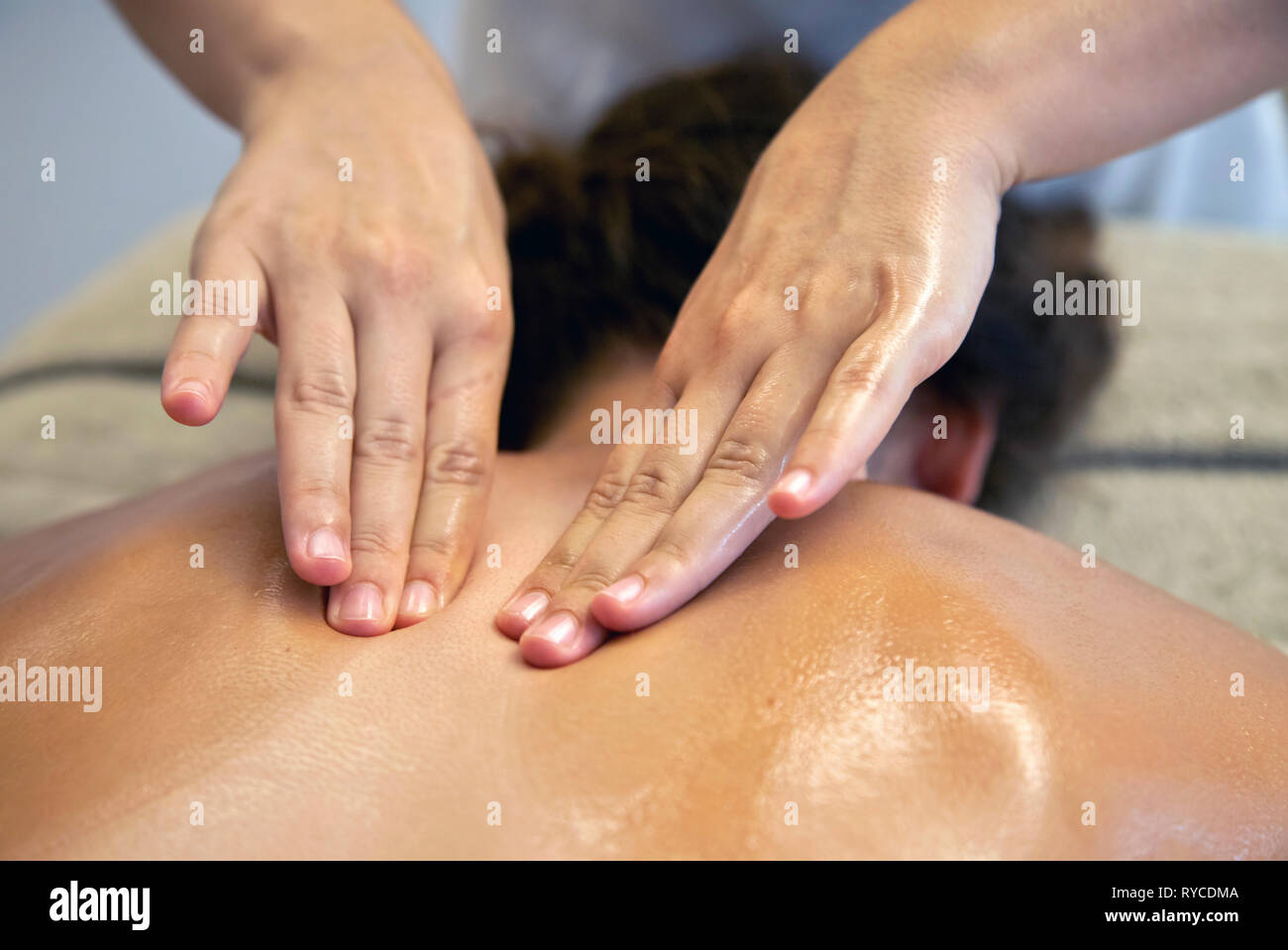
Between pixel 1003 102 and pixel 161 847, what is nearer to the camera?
pixel 161 847

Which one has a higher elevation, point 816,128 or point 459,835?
point 816,128

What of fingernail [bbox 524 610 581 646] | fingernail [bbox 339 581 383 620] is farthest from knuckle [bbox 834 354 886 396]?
fingernail [bbox 339 581 383 620]

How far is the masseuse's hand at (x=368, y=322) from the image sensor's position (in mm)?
731

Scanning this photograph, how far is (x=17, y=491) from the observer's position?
1373mm

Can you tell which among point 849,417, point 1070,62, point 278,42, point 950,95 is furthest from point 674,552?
point 278,42

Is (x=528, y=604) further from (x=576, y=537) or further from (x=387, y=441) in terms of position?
(x=387, y=441)

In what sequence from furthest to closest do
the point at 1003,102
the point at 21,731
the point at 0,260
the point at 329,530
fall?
the point at 0,260
the point at 1003,102
the point at 329,530
the point at 21,731

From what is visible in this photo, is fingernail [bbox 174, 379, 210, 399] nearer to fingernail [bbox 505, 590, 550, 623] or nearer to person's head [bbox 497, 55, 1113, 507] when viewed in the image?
fingernail [bbox 505, 590, 550, 623]

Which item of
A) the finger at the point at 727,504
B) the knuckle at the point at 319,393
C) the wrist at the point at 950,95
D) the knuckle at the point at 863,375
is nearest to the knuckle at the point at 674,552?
the finger at the point at 727,504

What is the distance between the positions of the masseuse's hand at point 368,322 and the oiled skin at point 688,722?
0.05 m

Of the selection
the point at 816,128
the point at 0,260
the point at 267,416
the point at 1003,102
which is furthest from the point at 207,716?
the point at 0,260

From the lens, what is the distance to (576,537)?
735mm

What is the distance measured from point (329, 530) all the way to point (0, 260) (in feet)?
7.96
